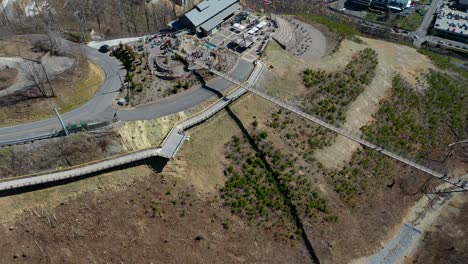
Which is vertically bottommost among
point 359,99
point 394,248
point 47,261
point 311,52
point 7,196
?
point 394,248

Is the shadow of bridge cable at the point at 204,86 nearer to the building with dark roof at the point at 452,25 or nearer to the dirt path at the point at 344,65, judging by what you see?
the dirt path at the point at 344,65

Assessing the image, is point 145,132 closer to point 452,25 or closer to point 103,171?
point 103,171

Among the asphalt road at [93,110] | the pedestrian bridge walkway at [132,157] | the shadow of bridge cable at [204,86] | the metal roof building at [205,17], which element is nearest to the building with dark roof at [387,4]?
the metal roof building at [205,17]

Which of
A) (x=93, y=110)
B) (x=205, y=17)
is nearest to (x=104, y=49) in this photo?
(x=93, y=110)

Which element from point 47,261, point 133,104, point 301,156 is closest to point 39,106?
point 133,104

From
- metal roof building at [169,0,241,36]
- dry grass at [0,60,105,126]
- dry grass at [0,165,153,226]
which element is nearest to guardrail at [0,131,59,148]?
dry grass at [0,60,105,126]

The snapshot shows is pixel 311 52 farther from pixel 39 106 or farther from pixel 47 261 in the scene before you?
pixel 47 261

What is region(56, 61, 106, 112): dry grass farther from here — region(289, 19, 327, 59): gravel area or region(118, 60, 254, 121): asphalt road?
region(289, 19, 327, 59): gravel area
